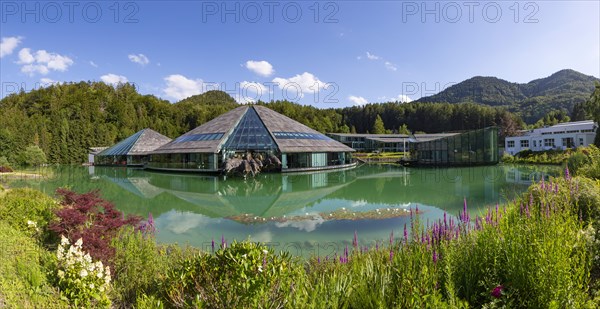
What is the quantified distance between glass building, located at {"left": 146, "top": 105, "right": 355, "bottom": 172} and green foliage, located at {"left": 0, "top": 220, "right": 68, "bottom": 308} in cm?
2229

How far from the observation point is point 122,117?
72.0 meters

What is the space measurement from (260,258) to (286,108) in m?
81.9

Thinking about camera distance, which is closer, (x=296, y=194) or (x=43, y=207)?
(x=43, y=207)

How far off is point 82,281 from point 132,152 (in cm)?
4557

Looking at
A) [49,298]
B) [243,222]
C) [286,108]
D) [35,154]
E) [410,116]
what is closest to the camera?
[49,298]

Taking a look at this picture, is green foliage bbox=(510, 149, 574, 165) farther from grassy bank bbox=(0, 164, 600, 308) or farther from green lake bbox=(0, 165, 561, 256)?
grassy bank bbox=(0, 164, 600, 308)

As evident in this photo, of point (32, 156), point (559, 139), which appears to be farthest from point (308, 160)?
point (32, 156)

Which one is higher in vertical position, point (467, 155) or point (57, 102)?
point (57, 102)

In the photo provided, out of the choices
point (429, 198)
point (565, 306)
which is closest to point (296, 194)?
point (429, 198)

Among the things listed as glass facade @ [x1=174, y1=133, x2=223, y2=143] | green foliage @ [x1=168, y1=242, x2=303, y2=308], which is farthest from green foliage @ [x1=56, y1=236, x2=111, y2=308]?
glass facade @ [x1=174, y1=133, x2=223, y2=143]

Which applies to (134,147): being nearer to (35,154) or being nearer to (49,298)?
(35,154)

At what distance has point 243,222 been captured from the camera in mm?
9789

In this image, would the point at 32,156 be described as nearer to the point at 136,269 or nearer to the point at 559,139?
the point at 136,269

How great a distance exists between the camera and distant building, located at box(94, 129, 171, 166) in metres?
44.7
